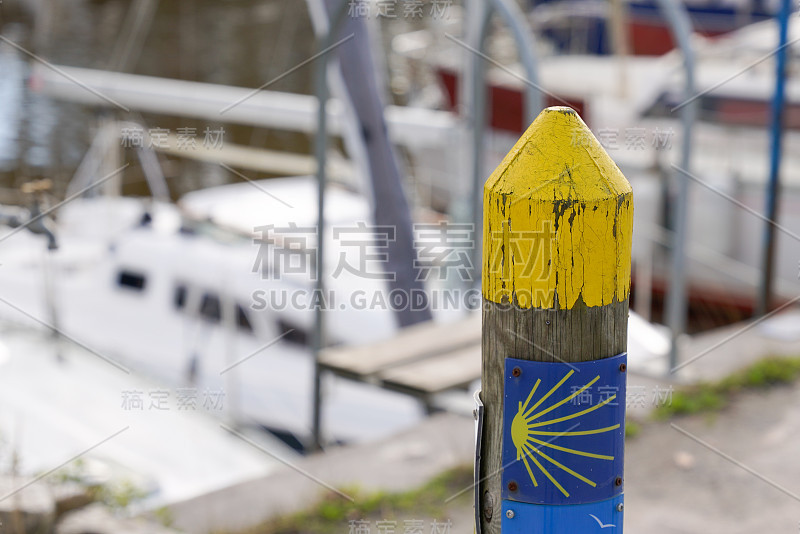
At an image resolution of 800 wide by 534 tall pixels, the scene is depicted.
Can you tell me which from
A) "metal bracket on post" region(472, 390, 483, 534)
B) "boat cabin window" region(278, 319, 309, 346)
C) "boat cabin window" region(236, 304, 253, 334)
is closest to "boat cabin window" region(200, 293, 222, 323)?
"boat cabin window" region(236, 304, 253, 334)

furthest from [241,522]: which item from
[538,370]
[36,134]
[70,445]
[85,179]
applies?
[36,134]

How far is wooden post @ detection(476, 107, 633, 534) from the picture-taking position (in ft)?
6.38

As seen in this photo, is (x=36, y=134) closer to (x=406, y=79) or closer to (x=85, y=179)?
(x=85, y=179)

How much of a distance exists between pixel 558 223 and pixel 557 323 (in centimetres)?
21

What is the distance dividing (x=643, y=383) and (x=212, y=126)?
8.76 m

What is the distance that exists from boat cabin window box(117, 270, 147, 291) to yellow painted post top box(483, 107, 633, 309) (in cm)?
646

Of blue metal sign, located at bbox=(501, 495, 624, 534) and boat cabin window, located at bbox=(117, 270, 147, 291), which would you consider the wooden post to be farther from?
boat cabin window, located at bbox=(117, 270, 147, 291)

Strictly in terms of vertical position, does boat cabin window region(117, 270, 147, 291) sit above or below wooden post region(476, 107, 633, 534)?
below

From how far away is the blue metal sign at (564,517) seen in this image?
80.7 inches

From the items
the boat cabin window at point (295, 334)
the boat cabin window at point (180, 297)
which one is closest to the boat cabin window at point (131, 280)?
the boat cabin window at point (180, 297)

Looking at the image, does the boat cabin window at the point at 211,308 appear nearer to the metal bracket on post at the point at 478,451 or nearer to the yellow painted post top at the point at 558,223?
the metal bracket on post at the point at 478,451

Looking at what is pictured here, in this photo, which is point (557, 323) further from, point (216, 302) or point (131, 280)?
point (131, 280)

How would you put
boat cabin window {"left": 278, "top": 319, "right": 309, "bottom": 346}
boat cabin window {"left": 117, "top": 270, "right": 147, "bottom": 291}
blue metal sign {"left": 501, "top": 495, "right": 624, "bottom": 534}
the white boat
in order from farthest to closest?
boat cabin window {"left": 117, "top": 270, "right": 147, "bottom": 291}, boat cabin window {"left": 278, "top": 319, "right": 309, "bottom": 346}, the white boat, blue metal sign {"left": 501, "top": 495, "right": 624, "bottom": 534}

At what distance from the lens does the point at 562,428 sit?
2.01 m
